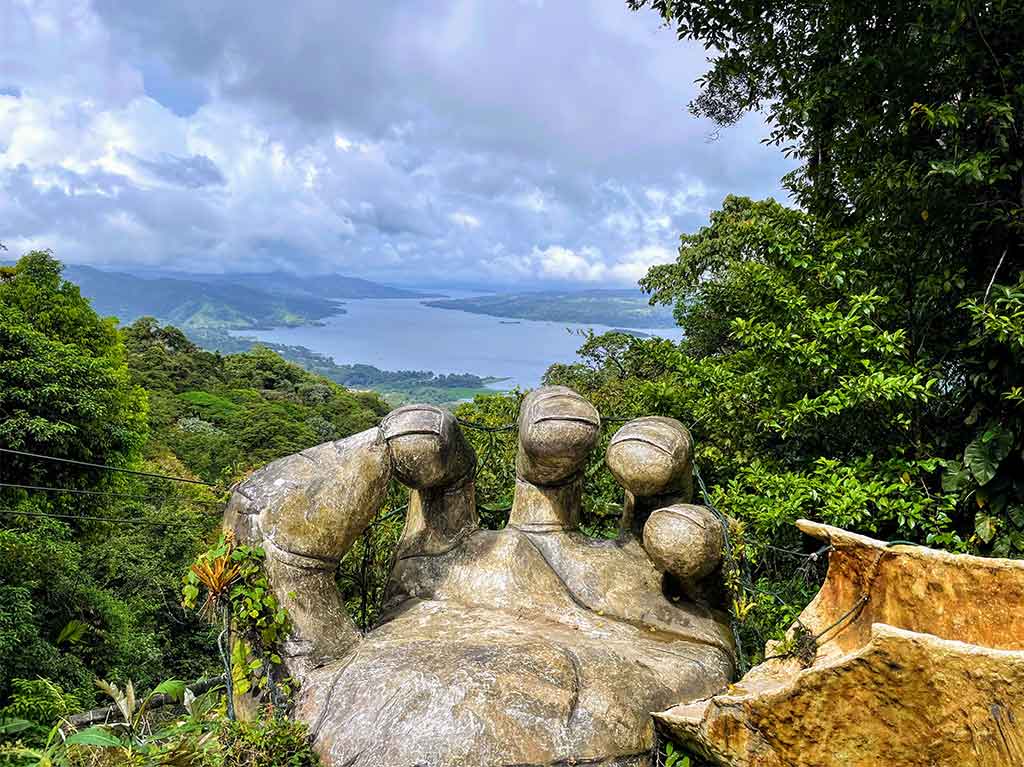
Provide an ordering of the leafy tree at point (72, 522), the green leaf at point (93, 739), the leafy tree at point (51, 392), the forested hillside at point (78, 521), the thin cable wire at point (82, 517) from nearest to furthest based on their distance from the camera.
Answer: the green leaf at point (93, 739) < the thin cable wire at point (82, 517) < the forested hillside at point (78, 521) < the leafy tree at point (72, 522) < the leafy tree at point (51, 392)

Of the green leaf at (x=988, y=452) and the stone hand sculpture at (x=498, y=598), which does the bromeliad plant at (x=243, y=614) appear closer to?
the stone hand sculpture at (x=498, y=598)

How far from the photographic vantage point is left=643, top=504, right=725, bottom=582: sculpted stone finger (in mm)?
4734

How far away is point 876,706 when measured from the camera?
2.89m

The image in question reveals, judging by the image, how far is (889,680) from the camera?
2.79 metres

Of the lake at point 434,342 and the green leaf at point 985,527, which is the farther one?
the lake at point 434,342

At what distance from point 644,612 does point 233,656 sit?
2598mm

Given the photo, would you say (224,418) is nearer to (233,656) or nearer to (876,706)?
(233,656)

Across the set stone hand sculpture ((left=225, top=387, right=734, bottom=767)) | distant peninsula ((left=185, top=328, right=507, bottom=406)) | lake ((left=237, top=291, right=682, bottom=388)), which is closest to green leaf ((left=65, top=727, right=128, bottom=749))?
stone hand sculpture ((left=225, top=387, right=734, bottom=767))

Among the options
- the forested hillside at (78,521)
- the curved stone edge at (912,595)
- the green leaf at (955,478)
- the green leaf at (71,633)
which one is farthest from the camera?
the green leaf at (71,633)

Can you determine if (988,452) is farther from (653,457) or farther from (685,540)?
(653,457)

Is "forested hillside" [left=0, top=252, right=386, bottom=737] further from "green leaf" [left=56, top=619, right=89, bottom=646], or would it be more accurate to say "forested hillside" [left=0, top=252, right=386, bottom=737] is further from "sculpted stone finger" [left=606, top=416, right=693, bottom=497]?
"sculpted stone finger" [left=606, top=416, right=693, bottom=497]

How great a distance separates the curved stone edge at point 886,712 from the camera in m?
2.53

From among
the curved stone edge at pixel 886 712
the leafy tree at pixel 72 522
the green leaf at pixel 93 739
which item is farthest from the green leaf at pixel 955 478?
the leafy tree at pixel 72 522

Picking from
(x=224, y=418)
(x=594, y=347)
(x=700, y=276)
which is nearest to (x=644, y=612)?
(x=594, y=347)
